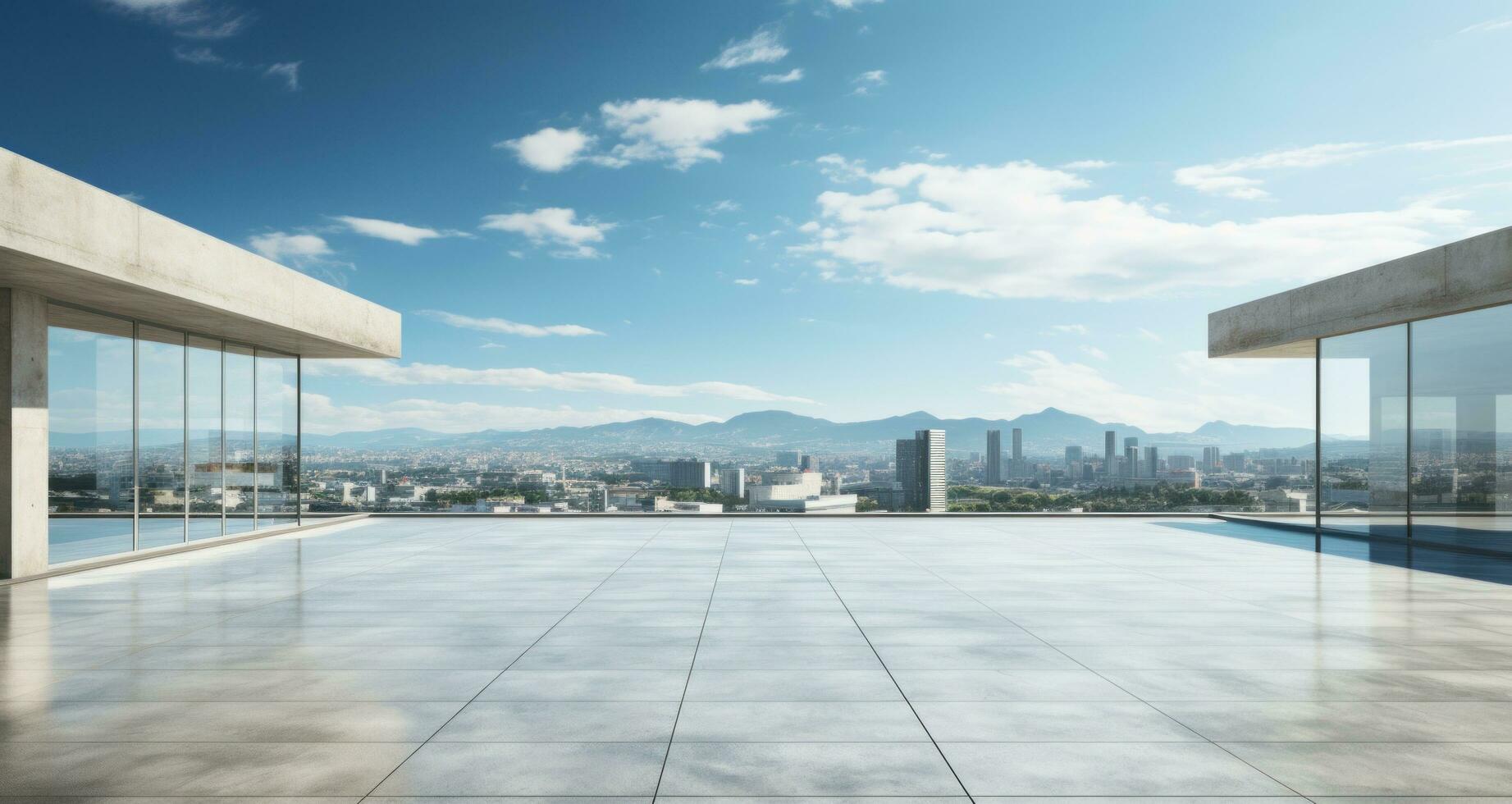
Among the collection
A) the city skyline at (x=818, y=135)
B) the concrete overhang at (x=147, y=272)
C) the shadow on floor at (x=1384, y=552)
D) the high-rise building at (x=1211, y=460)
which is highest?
the city skyline at (x=818, y=135)

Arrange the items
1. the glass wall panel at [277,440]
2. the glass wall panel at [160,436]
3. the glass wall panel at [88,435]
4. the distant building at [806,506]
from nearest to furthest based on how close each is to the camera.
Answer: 1. the glass wall panel at [88,435]
2. the glass wall panel at [160,436]
3. the glass wall panel at [277,440]
4. the distant building at [806,506]

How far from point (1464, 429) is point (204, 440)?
21883mm

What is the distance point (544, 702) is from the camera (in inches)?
200

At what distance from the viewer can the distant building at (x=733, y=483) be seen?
20.0 meters

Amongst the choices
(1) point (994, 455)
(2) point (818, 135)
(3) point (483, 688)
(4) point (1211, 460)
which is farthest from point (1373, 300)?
(1) point (994, 455)

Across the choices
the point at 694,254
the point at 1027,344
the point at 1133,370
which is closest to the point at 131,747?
the point at 694,254

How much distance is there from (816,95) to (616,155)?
447 inches

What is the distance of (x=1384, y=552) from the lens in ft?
43.0

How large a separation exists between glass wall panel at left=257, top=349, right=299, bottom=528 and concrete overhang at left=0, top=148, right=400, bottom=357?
2.28 feet

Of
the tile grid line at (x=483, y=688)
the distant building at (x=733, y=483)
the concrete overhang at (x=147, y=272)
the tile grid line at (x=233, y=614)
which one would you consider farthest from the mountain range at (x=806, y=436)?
the tile grid line at (x=483, y=688)

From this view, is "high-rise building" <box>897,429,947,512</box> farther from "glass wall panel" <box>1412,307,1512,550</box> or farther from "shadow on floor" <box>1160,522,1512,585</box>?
"glass wall panel" <box>1412,307,1512,550</box>

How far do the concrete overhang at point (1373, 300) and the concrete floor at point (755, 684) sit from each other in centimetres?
496

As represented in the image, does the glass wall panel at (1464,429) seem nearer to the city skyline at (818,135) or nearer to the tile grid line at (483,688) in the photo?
the city skyline at (818,135)

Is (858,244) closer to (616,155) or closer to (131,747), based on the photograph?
(616,155)
